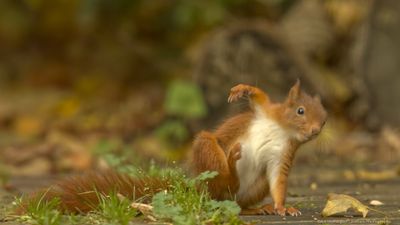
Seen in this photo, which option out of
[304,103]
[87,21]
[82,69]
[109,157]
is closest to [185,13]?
[87,21]

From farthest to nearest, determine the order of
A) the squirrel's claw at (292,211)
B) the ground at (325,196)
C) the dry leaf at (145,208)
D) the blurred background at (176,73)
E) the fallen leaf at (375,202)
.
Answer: the blurred background at (176,73) → the fallen leaf at (375,202) → the squirrel's claw at (292,211) → the ground at (325,196) → the dry leaf at (145,208)

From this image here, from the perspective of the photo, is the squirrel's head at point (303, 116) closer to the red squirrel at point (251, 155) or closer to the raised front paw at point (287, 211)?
the red squirrel at point (251, 155)

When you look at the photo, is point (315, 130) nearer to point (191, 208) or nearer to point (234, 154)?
point (234, 154)

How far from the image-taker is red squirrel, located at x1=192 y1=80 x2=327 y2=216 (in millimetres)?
4867

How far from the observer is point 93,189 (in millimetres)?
4746

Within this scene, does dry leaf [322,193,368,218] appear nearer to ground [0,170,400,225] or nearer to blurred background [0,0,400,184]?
ground [0,170,400,225]

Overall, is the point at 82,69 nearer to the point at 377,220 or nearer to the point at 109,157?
the point at 109,157

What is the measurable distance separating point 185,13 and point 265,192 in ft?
25.3

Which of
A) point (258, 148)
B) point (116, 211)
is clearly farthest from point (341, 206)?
point (116, 211)

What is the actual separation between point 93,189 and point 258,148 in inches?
32.1

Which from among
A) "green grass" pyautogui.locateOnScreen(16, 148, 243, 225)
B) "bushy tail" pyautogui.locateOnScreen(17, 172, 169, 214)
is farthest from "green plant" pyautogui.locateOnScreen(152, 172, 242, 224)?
"bushy tail" pyautogui.locateOnScreen(17, 172, 169, 214)

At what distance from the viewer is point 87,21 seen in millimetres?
13148

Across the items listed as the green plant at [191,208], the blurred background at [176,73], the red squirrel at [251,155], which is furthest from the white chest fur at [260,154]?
the blurred background at [176,73]

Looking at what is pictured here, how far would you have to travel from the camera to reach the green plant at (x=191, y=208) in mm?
4109
